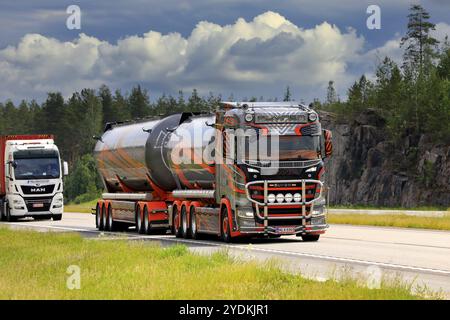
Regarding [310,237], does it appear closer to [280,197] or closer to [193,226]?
[280,197]

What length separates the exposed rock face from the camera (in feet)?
258

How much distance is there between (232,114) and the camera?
2647 cm

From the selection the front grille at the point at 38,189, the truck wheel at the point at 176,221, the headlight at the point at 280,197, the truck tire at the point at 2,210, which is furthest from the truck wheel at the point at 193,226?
the truck tire at the point at 2,210

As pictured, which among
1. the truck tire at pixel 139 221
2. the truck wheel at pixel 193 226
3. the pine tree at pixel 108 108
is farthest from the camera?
the pine tree at pixel 108 108

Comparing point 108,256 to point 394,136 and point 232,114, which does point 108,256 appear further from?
point 394,136

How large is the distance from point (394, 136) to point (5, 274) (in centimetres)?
7557

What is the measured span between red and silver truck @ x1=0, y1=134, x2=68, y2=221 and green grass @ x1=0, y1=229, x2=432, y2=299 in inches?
1025

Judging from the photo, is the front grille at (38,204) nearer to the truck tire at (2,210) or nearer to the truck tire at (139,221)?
the truck tire at (2,210)

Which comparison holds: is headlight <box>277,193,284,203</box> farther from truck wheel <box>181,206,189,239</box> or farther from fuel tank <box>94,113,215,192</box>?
truck wheel <box>181,206,189,239</box>

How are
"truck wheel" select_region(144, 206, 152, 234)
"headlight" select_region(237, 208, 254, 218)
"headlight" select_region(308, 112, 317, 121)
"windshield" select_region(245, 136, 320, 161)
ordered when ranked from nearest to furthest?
1. "headlight" select_region(237, 208, 254, 218)
2. "windshield" select_region(245, 136, 320, 161)
3. "headlight" select_region(308, 112, 317, 121)
4. "truck wheel" select_region(144, 206, 152, 234)

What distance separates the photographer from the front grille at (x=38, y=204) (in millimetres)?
48375

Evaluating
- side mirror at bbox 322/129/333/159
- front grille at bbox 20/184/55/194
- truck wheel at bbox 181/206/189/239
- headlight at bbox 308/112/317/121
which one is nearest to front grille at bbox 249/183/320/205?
side mirror at bbox 322/129/333/159

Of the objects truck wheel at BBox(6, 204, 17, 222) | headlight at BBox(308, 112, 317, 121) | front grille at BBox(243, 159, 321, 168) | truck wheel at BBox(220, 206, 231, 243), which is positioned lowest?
truck wheel at BBox(6, 204, 17, 222)

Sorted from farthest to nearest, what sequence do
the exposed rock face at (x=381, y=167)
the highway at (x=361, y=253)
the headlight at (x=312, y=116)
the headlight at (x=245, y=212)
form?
1. the exposed rock face at (x=381, y=167)
2. the headlight at (x=312, y=116)
3. the headlight at (x=245, y=212)
4. the highway at (x=361, y=253)
